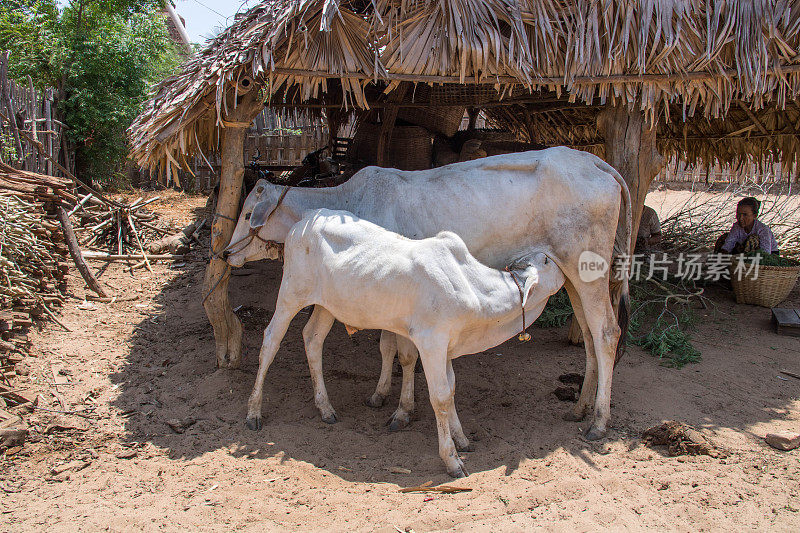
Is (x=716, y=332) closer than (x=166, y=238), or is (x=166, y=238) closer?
(x=716, y=332)

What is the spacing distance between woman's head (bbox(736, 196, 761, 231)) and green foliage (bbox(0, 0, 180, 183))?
10.5 metres

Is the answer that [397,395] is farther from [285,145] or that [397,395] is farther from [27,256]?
[285,145]

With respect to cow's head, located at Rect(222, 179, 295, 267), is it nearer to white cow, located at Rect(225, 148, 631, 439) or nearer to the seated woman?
white cow, located at Rect(225, 148, 631, 439)

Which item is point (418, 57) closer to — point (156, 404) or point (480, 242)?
point (480, 242)

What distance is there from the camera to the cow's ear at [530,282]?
150 inches

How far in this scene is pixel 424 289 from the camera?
371cm

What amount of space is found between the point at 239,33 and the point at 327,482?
3.35m

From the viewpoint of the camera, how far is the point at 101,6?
1298 cm

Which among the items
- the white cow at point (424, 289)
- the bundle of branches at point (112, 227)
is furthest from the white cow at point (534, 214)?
the bundle of branches at point (112, 227)

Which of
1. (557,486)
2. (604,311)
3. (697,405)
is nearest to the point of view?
(557,486)

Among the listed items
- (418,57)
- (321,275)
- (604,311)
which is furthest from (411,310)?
(418,57)

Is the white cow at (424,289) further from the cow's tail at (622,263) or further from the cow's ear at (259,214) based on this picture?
the cow's tail at (622,263)

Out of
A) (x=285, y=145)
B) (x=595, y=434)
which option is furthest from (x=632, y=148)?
(x=285, y=145)

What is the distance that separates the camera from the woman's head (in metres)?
7.17
